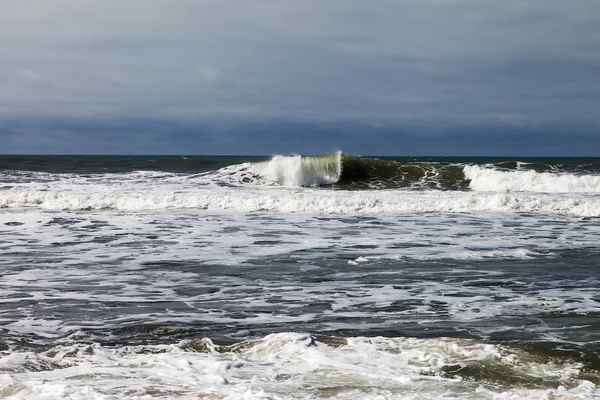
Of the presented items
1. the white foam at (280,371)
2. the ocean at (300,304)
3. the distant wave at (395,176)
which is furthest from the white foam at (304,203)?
the white foam at (280,371)

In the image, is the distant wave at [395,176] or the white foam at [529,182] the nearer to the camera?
the white foam at [529,182]

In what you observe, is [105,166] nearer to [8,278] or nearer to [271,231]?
[271,231]

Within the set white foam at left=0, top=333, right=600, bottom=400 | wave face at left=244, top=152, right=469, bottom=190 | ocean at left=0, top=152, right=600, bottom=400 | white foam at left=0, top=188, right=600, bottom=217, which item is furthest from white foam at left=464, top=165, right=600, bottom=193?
white foam at left=0, top=333, right=600, bottom=400

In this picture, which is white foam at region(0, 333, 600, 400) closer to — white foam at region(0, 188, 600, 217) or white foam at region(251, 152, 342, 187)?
white foam at region(0, 188, 600, 217)

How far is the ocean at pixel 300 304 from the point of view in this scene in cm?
523

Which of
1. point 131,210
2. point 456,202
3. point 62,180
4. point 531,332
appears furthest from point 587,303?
point 62,180

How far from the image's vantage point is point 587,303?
313 inches

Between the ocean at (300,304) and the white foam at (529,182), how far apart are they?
851cm

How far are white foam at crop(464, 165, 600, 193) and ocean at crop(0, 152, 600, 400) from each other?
27.9 ft

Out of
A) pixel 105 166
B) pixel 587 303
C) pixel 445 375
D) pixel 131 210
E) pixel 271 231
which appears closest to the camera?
pixel 445 375

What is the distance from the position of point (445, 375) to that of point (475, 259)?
6157mm

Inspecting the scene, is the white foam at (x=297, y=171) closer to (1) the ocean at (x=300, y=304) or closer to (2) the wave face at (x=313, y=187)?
(2) the wave face at (x=313, y=187)

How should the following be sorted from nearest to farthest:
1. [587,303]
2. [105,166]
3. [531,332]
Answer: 1. [531,332]
2. [587,303]
3. [105,166]

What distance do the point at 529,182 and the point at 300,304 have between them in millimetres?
22798
